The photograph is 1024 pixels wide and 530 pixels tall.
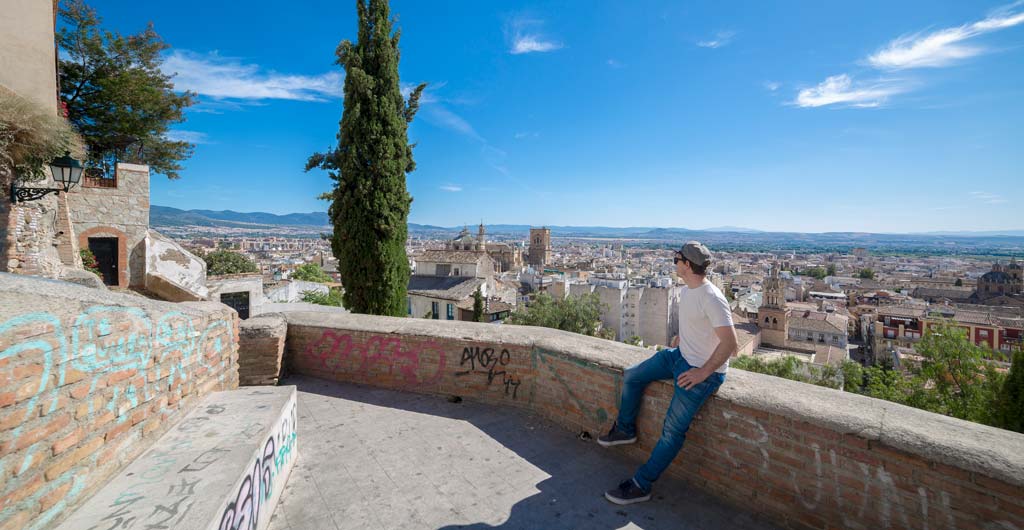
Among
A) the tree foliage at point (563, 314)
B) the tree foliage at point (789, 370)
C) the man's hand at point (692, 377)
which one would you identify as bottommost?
the tree foliage at point (789, 370)

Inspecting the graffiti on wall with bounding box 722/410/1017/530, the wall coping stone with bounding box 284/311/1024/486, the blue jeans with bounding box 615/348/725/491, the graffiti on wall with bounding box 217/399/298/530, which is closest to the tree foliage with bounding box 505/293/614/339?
the wall coping stone with bounding box 284/311/1024/486

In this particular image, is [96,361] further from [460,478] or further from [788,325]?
[788,325]

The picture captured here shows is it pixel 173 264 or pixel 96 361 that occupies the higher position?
pixel 96 361

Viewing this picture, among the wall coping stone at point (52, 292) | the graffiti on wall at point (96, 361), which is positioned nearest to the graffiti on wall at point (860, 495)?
the graffiti on wall at point (96, 361)

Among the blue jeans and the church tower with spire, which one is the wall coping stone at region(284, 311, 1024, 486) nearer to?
the blue jeans

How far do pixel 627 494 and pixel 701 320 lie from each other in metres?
1.30

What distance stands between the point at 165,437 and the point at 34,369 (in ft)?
3.47

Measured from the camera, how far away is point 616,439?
3398 mm

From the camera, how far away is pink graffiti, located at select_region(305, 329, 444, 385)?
4910 mm

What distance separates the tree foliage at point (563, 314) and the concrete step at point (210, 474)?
25.0 metres

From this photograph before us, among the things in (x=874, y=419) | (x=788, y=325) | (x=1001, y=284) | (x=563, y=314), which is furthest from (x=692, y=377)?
(x=1001, y=284)

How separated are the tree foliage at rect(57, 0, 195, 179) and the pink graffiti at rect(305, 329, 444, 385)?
1341cm

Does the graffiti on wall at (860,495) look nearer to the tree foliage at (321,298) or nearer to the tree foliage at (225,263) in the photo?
the tree foliage at (321,298)

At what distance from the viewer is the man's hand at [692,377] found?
2834 mm
